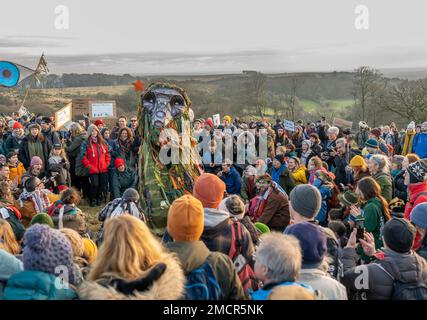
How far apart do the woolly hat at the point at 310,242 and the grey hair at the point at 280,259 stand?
32 centimetres

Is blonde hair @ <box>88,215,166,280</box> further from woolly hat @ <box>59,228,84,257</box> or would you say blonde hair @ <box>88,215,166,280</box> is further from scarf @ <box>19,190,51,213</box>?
scarf @ <box>19,190,51,213</box>

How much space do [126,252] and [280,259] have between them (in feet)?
2.67

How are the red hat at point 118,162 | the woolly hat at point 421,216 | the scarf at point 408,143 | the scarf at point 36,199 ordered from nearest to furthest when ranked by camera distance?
the woolly hat at point 421,216
the scarf at point 36,199
the red hat at point 118,162
the scarf at point 408,143

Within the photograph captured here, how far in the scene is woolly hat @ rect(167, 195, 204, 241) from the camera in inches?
117

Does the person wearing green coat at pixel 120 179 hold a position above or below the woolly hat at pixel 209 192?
below

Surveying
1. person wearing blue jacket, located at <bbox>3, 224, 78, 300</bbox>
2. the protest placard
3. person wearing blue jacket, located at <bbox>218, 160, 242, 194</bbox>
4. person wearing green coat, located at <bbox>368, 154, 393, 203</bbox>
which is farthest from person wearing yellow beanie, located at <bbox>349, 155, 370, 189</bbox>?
the protest placard

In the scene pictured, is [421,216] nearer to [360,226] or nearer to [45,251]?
[360,226]

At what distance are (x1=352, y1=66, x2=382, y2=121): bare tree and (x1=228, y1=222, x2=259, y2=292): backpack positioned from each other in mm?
17538

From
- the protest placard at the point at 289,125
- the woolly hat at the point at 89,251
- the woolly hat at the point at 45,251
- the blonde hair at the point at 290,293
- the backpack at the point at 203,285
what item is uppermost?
the protest placard at the point at 289,125

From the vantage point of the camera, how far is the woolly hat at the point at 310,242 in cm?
300

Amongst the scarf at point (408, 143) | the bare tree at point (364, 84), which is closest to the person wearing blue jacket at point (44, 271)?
the scarf at point (408, 143)

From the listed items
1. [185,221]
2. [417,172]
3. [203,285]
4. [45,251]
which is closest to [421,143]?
[417,172]

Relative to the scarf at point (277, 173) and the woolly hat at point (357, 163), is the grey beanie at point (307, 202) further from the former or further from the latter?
the scarf at point (277, 173)

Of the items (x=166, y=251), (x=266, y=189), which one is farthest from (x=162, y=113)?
(x=166, y=251)
